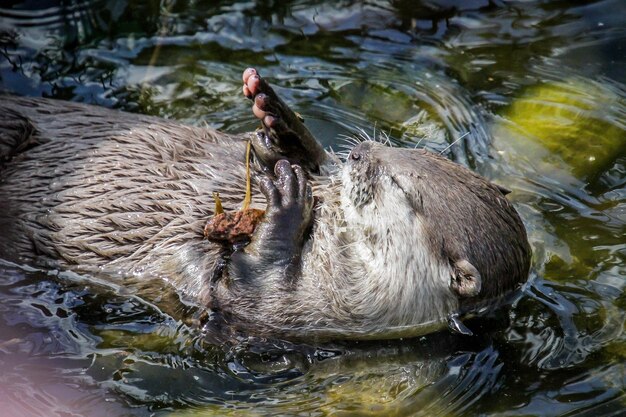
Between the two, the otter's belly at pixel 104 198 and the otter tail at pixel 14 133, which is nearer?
the otter's belly at pixel 104 198

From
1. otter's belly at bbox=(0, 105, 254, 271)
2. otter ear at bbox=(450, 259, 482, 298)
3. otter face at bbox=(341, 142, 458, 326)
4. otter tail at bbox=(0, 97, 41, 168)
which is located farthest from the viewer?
otter tail at bbox=(0, 97, 41, 168)

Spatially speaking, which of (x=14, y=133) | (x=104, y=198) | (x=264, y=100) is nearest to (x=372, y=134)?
(x=264, y=100)

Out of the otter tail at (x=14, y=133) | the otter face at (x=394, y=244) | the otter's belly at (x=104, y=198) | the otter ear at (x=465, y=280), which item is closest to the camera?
the otter ear at (x=465, y=280)

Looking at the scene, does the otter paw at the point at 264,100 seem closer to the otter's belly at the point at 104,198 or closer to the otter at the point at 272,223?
the otter at the point at 272,223

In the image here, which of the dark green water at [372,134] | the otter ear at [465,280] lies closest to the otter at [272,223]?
the otter ear at [465,280]

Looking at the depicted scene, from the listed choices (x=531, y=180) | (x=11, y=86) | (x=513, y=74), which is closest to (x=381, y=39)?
(x=513, y=74)

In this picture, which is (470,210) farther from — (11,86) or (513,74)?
(11,86)

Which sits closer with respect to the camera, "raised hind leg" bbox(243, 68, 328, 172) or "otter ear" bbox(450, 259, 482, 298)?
"otter ear" bbox(450, 259, 482, 298)

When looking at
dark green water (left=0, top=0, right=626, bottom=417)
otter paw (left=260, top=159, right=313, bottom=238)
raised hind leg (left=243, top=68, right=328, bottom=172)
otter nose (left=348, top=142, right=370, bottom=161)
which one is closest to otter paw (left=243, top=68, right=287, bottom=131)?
raised hind leg (left=243, top=68, right=328, bottom=172)

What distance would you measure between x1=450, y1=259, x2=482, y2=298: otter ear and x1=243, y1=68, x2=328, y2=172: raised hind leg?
871 mm

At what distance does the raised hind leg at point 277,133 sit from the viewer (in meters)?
3.83

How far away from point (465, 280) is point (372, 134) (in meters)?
1.52

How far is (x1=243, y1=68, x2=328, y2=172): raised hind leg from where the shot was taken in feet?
12.6

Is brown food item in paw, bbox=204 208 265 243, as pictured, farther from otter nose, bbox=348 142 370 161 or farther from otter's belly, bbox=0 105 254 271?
otter nose, bbox=348 142 370 161
